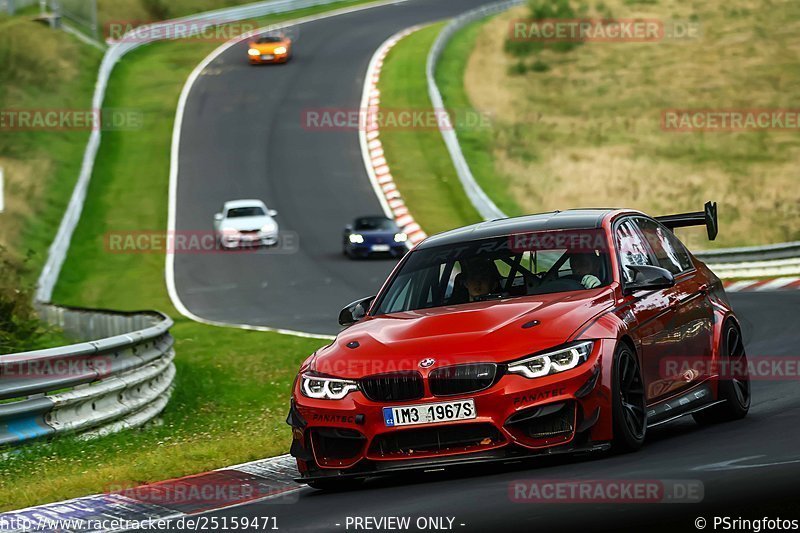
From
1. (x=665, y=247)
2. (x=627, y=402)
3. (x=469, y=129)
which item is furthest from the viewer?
(x=469, y=129)

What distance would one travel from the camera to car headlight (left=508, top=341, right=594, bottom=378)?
24.6 ft

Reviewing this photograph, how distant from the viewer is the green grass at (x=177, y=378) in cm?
962

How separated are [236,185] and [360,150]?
498 cm

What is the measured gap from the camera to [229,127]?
4906cm

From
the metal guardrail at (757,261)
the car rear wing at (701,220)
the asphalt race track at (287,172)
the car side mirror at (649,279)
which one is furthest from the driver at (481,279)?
the metal guardrail at (757,261)

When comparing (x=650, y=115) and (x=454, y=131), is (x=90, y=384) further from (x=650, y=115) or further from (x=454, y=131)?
(x=650, y=115)

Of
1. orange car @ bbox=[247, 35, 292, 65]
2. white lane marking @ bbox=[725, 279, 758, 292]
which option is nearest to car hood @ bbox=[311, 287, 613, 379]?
white lane marking @ bbox=[725, 279, 758, 292]

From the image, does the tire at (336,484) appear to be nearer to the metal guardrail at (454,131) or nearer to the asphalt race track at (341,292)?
the asphalt race track at (341,292)

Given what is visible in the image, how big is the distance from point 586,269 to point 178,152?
1533 inches

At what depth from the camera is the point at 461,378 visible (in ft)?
24.7

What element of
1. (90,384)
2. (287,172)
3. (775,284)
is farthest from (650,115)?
(90,384)

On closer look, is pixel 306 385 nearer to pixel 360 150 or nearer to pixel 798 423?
pixel 798 423

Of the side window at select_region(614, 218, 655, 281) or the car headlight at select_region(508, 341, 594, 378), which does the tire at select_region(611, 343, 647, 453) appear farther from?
the side window at select_region(614, 218, 655, 281)

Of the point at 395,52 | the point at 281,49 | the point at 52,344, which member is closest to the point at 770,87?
the point at 395,52
